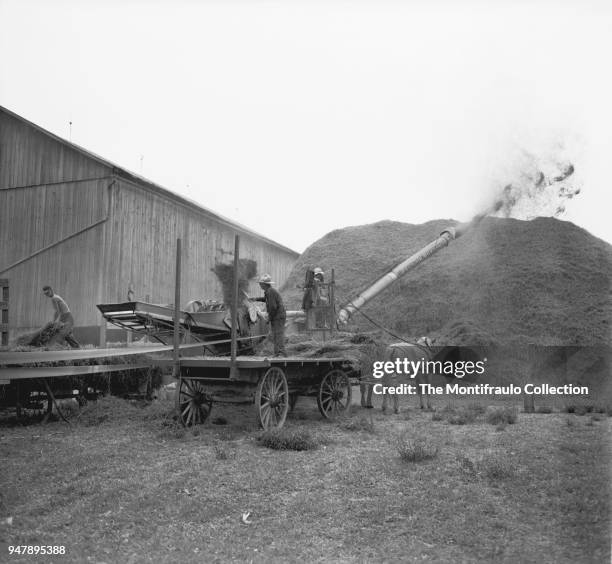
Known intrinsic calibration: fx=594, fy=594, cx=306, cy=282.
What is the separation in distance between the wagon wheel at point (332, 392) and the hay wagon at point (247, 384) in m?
0.20

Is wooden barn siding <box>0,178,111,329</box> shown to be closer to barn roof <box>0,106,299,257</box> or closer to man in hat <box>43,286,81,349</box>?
barn roof <box>0,106,299,257</box>

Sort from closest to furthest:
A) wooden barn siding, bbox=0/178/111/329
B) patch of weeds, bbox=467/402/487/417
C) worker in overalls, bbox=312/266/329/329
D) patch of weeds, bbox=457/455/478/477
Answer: patch of weeds, bbox=457/455/478/477 → patch of weeds, bbox=467/402/487/417 → worker in overalls, bbox=312/266/329/329 → wooden barn siding, bbox=0/178/111/329

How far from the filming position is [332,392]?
36.8 ft

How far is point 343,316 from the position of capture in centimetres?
1552

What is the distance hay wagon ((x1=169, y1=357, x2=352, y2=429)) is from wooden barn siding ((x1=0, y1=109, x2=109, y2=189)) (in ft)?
37.9

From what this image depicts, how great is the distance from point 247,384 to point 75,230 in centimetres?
1197

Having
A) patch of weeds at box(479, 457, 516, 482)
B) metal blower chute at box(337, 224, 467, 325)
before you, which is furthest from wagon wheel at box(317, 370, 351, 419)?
patch of weeds at box(479, 457, 516, 482)

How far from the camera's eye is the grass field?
473cm

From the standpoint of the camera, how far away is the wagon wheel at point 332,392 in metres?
11.0

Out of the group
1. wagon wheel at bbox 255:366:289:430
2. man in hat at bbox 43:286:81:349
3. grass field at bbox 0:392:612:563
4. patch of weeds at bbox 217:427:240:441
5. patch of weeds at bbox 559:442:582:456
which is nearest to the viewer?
grass field at bbox 0:392:612:563

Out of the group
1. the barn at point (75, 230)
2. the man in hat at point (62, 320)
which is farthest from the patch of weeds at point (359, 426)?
the barn at point (75, 230)

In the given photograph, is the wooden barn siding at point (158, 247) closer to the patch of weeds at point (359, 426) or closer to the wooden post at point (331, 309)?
the wooden post at point (331, 309)

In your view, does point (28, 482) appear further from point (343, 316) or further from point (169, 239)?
point (169, 239)

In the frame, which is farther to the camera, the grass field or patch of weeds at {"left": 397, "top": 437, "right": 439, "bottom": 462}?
patch of weeds at {"left": 397, "top": 437, "right": 439, "bottom": 462}
